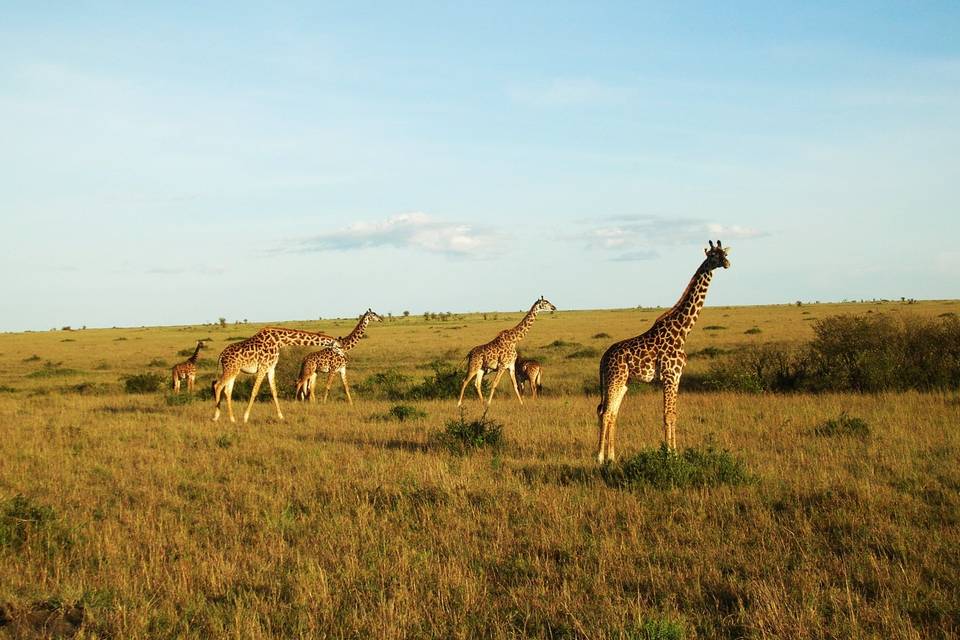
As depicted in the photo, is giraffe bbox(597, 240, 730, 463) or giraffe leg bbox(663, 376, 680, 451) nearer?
giraffe bbox(597, 240, 730, 463)

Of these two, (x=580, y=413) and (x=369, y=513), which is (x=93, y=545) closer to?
(x=369, y=513)

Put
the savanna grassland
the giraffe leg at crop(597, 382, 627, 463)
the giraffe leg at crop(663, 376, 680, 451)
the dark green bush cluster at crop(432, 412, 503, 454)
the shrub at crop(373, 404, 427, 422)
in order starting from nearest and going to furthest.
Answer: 1. the savanna grassland
2. the giraffe leg at crop(597, 382, 627, 463)
3. the giraffe leg at crop(663, 376, 680, 451)
4. the dark green bush cluster at crop(432, 412, 503, 454)
5. the shrub at crop(373, 404, 427, 422)

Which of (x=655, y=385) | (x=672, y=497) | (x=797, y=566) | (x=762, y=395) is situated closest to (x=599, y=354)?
(x=655, y=385)

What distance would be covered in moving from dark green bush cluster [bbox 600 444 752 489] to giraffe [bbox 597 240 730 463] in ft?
3.09

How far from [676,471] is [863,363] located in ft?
39.3

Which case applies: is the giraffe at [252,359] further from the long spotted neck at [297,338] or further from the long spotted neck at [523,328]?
the long spotted neck at [523,328]

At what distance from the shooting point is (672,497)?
8555mm

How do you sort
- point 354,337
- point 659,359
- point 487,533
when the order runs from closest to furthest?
point 487,533
point 659,359
point 354,337

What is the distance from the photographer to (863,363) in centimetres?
1883

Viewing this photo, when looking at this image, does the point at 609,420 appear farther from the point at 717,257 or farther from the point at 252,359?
the point at 252,359

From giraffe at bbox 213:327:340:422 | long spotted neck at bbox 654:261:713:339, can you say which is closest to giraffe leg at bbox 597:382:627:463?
long spotted neck at bbox 654:261:713:339

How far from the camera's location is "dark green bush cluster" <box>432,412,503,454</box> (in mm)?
12359

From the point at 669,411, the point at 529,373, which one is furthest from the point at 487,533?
the point at 529,373

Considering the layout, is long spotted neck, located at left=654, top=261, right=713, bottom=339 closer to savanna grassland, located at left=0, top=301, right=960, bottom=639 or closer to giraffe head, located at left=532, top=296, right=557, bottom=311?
savanna grassland, located at left=0, top=301, right=960, bottom=639
